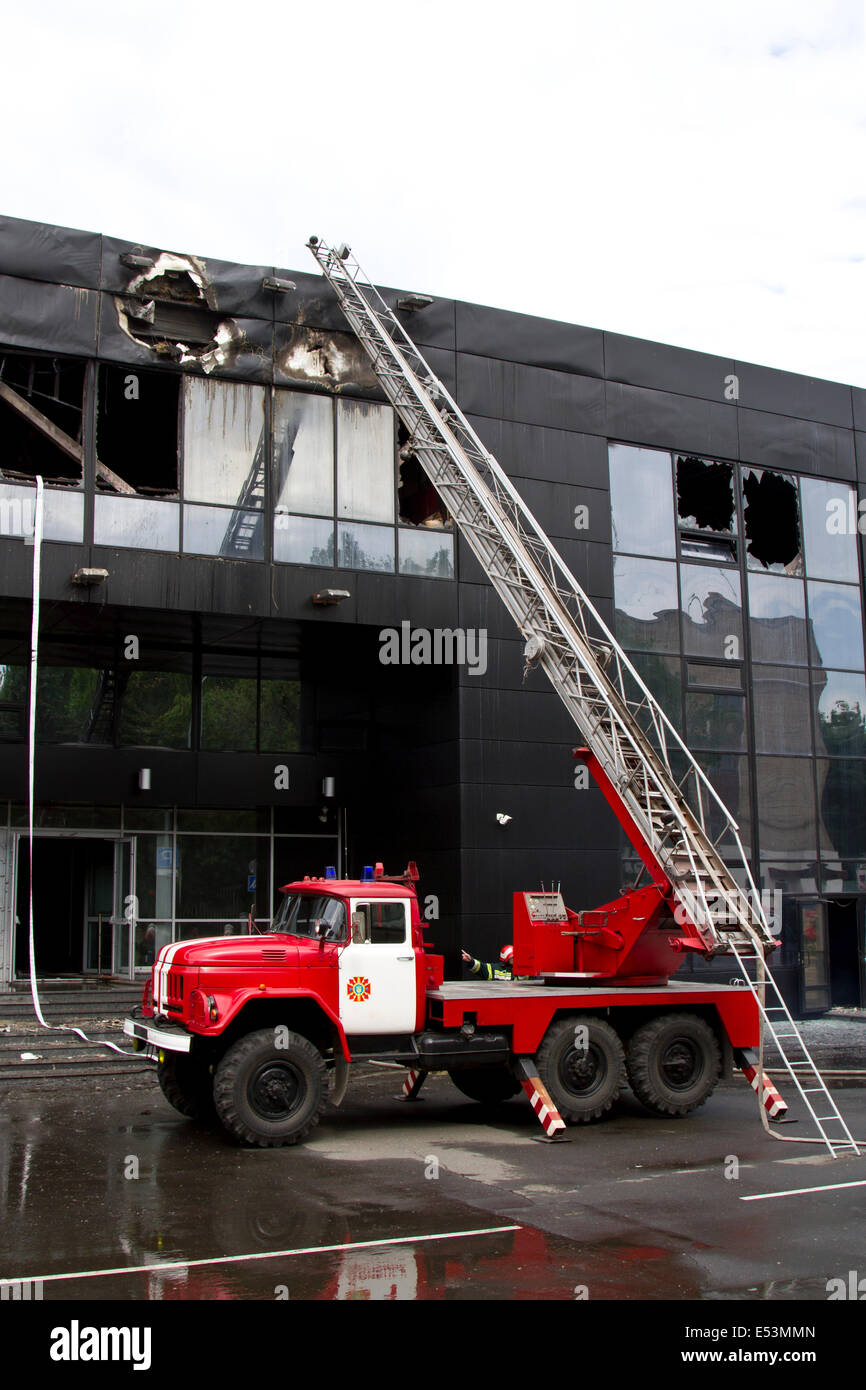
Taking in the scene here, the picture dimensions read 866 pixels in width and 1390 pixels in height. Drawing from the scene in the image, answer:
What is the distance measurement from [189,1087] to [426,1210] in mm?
4432

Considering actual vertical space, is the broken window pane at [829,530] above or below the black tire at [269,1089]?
above

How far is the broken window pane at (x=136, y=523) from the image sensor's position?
1841 cm

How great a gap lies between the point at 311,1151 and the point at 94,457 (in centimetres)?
1132

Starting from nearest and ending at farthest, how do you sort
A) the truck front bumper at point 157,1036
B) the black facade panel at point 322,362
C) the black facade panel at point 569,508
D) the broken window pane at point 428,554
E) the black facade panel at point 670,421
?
the truck front bumper at point 157,1036
the black facade panel at point 322,362
the broken window pane at point 428,554
the black facade panel at point 569,508
the black facade panel at point 670,421

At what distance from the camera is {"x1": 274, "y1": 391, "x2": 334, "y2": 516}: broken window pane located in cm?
1980

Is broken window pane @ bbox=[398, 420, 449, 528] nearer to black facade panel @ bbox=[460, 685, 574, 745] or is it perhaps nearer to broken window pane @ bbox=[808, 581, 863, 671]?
black facade panel @ bbox=[460, 685, 574, 745]

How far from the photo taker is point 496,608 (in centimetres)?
2070

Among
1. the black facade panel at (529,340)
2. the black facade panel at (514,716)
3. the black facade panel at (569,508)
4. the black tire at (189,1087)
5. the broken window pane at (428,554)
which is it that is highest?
the black facade panel at (529,340)

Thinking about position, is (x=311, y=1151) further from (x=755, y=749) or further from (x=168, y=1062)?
(x=755, y=749)

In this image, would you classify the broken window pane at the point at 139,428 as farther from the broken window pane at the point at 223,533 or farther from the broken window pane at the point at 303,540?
the broken window pane at the point at 303,540

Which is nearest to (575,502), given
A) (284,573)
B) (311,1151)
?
(284,573)

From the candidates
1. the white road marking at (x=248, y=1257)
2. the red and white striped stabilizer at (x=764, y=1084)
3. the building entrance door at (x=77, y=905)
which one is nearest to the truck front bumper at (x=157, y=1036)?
the white road marking at (x=248, y=1257)

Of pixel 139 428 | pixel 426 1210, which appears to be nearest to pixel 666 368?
pixel 139 428

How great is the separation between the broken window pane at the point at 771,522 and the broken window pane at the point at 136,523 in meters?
11.3
